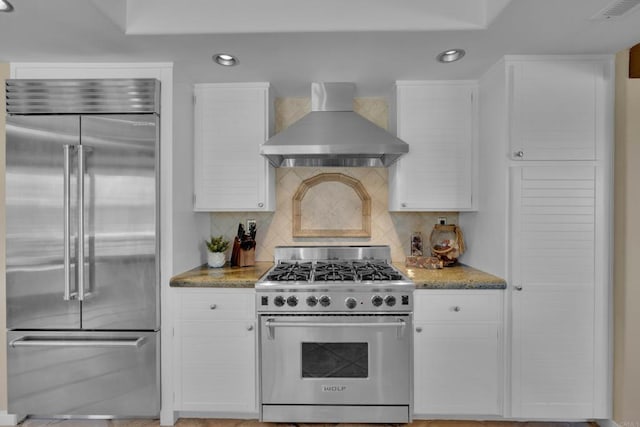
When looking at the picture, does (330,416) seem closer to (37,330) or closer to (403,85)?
(37,330)

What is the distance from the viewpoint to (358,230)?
295 cm

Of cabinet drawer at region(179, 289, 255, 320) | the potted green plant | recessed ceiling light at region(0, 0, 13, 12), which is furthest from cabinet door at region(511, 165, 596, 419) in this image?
recessed ceiling light at region(0, 0, 13, 12)

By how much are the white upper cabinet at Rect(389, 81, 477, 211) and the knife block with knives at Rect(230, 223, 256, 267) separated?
1281mm

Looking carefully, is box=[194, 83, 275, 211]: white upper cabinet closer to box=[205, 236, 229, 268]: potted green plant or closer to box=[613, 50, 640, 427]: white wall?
Result: box=[205, 236, 229, 268]: potted green plant

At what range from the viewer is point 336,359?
2211 mm

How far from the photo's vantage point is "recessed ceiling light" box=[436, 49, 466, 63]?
2.13 meters

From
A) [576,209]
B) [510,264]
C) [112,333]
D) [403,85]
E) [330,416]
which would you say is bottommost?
[330,416]

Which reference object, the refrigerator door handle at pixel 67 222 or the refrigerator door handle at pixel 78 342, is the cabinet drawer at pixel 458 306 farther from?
the refrigerator door handle at pixel 67 222

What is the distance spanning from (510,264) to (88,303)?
256 cm

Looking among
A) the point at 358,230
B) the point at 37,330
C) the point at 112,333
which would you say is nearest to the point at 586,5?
the point at 358,230

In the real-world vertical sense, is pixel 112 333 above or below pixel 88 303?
below

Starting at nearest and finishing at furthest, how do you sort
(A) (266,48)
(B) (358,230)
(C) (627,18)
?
1. (C) (627,18)
2. (A) (266,48)
3. (B) (358,230)

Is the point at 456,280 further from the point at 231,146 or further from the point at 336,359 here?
the point at 231,146

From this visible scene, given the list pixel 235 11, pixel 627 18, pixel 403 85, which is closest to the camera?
pixel 627 18
